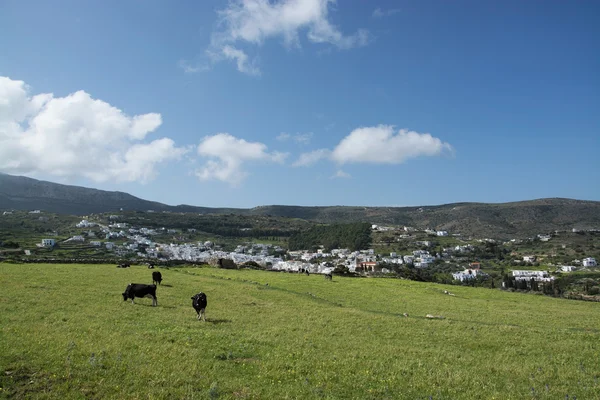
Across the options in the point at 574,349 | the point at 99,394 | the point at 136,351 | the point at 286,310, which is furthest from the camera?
the point at 286,310

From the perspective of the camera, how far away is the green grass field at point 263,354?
35.8 feet

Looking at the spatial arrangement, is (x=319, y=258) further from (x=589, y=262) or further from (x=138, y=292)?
(x=138, y=292)

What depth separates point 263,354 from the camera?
47.1 ft

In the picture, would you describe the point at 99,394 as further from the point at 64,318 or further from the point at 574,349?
the point at 574,349

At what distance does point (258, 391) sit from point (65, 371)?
18.4ft

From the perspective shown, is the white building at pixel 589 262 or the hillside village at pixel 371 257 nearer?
the hillside village at pixel 371 257

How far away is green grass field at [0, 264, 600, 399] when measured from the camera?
35.8 feet

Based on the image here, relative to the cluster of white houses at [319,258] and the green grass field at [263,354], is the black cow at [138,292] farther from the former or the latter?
the cluster of white houses at [319,258]

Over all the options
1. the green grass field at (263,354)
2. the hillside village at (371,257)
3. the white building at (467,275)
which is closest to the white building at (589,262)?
the hillside village at (371,257)

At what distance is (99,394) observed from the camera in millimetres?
9930

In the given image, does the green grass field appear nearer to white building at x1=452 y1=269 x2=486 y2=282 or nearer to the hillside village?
the hillside village

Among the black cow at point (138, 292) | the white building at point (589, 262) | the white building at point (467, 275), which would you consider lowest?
the white building at point (467, 275)

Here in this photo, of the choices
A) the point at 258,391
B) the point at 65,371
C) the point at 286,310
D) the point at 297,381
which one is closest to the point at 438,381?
the point at 297,381

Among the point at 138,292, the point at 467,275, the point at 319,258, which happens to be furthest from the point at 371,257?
the point at 138,292
